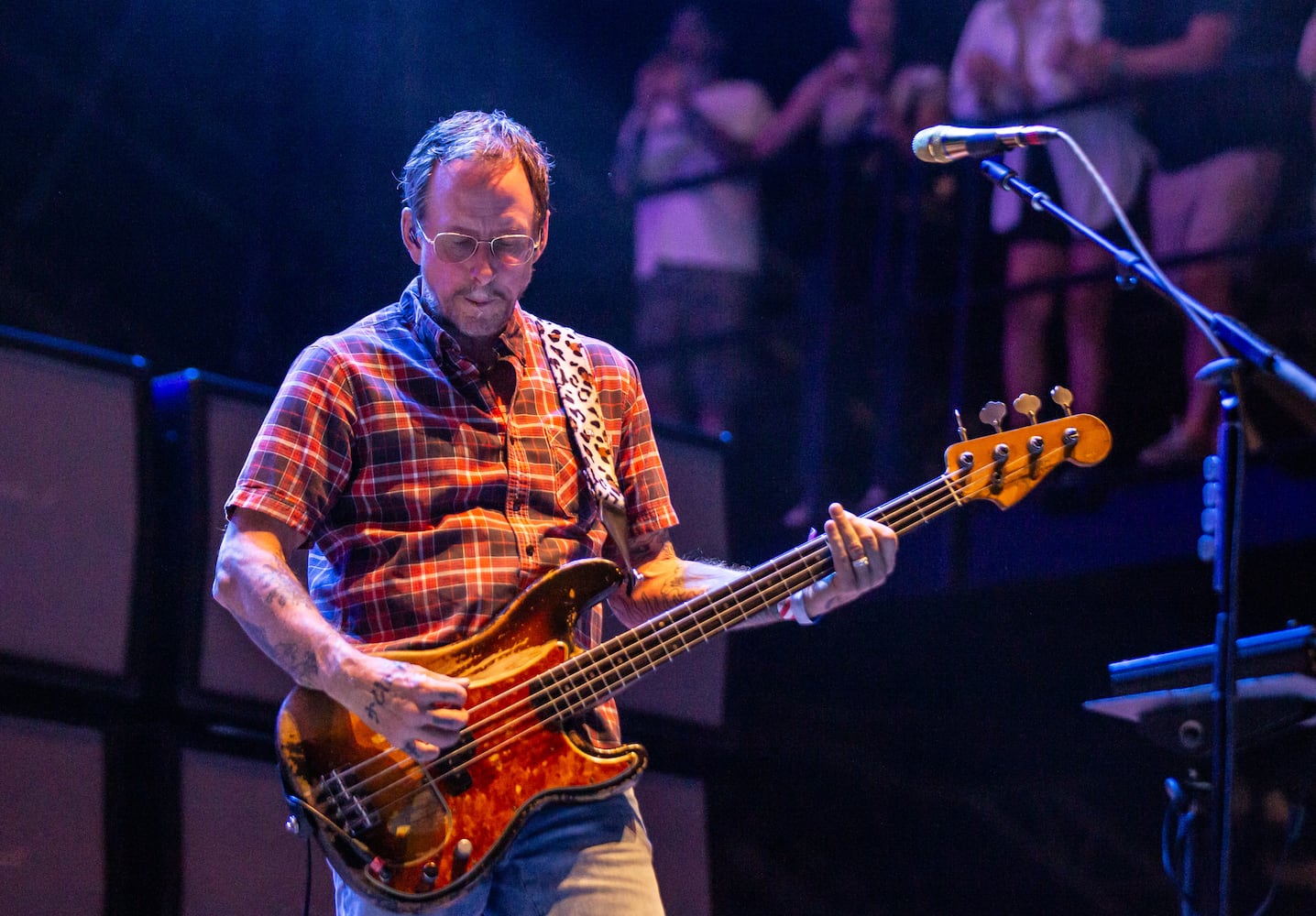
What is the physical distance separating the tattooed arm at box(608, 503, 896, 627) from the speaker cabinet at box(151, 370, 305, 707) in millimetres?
1458

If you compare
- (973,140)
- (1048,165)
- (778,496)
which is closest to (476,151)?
(973,140)

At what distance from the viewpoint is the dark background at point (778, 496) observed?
4.05 m

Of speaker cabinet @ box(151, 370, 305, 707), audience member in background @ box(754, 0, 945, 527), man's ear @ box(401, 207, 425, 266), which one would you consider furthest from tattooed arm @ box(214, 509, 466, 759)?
audience member in background @ box(754, 0, 945, 527)

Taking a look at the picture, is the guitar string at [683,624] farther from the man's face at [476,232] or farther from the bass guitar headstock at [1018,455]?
the man's face at [476,232]

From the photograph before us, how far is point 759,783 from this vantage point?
15.4ft

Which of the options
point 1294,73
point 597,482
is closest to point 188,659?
point 597,482

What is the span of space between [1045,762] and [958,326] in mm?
1725

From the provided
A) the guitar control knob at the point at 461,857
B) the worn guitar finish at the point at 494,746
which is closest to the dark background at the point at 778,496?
the worn guitar finish at the point at 494,746

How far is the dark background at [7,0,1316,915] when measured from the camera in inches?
159

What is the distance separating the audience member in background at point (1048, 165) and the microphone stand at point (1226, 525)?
2.65 m

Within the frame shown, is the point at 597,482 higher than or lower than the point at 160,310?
lower

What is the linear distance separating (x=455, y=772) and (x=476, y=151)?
4.31 ft

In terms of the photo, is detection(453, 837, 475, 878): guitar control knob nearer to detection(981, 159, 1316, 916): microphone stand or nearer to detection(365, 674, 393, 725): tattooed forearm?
detection(365, 674, 393, 725): tattooed forearm

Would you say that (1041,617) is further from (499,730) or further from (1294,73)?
(499,730)
